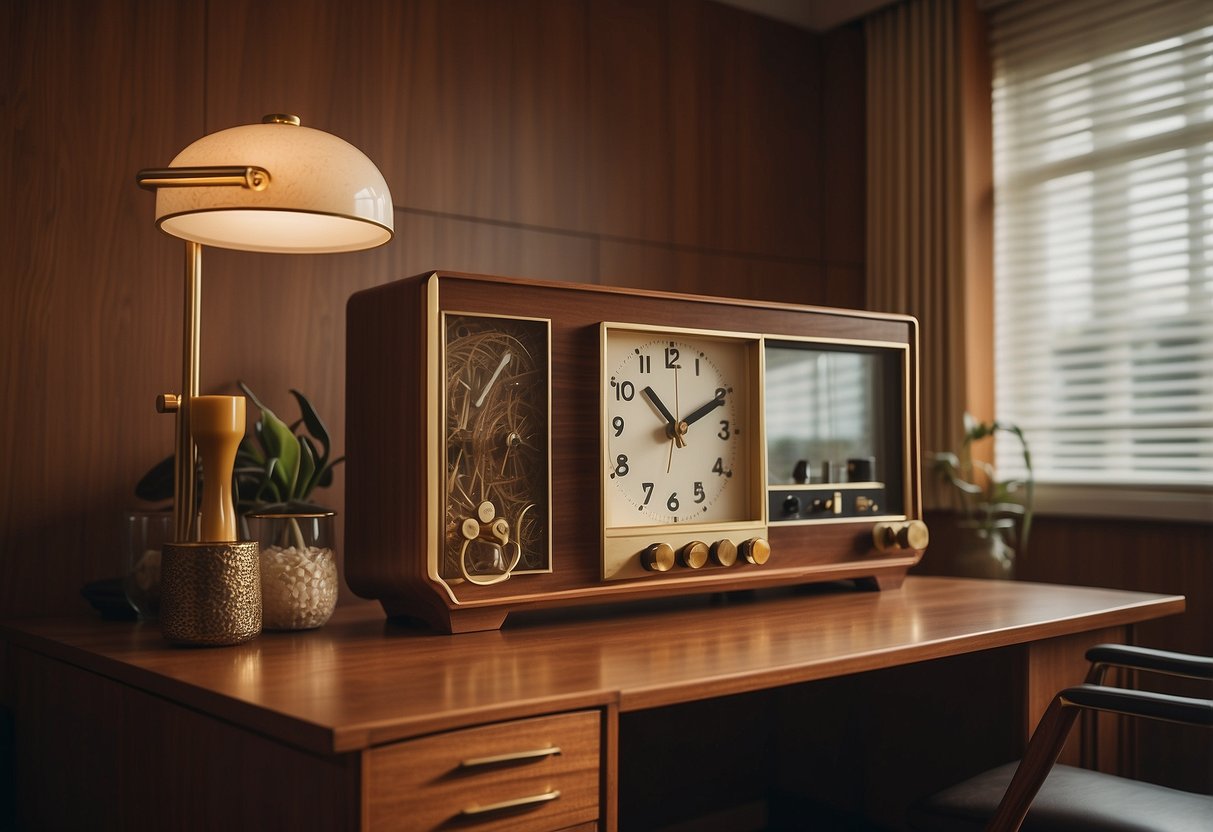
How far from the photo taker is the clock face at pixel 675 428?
5.46 ft

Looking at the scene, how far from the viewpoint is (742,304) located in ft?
5.92

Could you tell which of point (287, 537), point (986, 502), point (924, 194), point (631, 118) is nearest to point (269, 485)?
point (287, 537)

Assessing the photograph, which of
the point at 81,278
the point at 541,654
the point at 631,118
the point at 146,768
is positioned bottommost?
the point at 146,768

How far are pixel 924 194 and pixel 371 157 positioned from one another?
157cm

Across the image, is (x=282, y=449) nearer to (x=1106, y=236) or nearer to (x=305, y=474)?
(x=305, y=474)

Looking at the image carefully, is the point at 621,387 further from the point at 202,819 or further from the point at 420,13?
the point at 420,13

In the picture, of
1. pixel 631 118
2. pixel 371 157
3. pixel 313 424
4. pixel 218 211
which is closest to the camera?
pixel 218 211

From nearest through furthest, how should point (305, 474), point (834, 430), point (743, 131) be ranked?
1. point (305, 474)
2. point (834, 430)
3. point (743, 131)

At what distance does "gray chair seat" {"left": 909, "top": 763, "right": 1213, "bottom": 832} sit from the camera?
142 cm

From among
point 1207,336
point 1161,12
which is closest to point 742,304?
point 1207,336

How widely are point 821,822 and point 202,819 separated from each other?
1532 millimetres

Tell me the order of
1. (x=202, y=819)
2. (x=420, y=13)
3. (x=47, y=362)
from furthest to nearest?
(x=420, y=13)
(x=47, y=362)
(x=202, y=819)

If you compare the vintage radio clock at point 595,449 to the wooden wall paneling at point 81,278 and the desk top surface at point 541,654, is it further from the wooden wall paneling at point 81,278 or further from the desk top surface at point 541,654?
the wooden wall paneling at point 81,278

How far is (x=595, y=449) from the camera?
1.62 m
